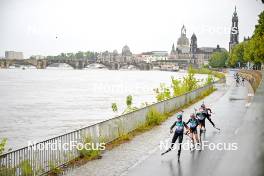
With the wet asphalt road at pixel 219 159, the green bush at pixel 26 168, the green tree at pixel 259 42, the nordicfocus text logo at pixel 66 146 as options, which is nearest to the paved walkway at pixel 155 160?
the wet asphalt road at pixel 219 159

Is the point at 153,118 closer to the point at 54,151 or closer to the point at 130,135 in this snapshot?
the point at 130,135

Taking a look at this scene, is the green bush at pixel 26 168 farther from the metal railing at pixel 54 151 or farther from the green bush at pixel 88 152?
the green bush at pixel 88 152

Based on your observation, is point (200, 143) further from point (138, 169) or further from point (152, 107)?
point (152, 107)

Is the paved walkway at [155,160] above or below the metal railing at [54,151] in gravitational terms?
below

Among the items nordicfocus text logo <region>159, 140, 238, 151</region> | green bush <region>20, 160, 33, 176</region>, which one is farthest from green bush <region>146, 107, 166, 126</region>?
green bush <region>20, 160, 33, 176</region>

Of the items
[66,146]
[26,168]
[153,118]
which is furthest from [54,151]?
[153,118]

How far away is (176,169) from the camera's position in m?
13.2

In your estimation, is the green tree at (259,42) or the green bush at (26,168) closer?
the green bush at (26,168)

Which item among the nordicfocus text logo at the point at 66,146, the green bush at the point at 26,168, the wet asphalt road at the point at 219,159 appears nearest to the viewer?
the green bush at the point at 26,168

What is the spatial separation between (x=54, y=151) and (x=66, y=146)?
75 centimetres

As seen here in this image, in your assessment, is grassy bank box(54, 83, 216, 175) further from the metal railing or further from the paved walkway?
the paved walkway

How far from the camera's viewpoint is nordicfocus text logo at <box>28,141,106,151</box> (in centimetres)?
1237

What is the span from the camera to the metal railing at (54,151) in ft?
37.0

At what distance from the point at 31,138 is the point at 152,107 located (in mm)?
8356
